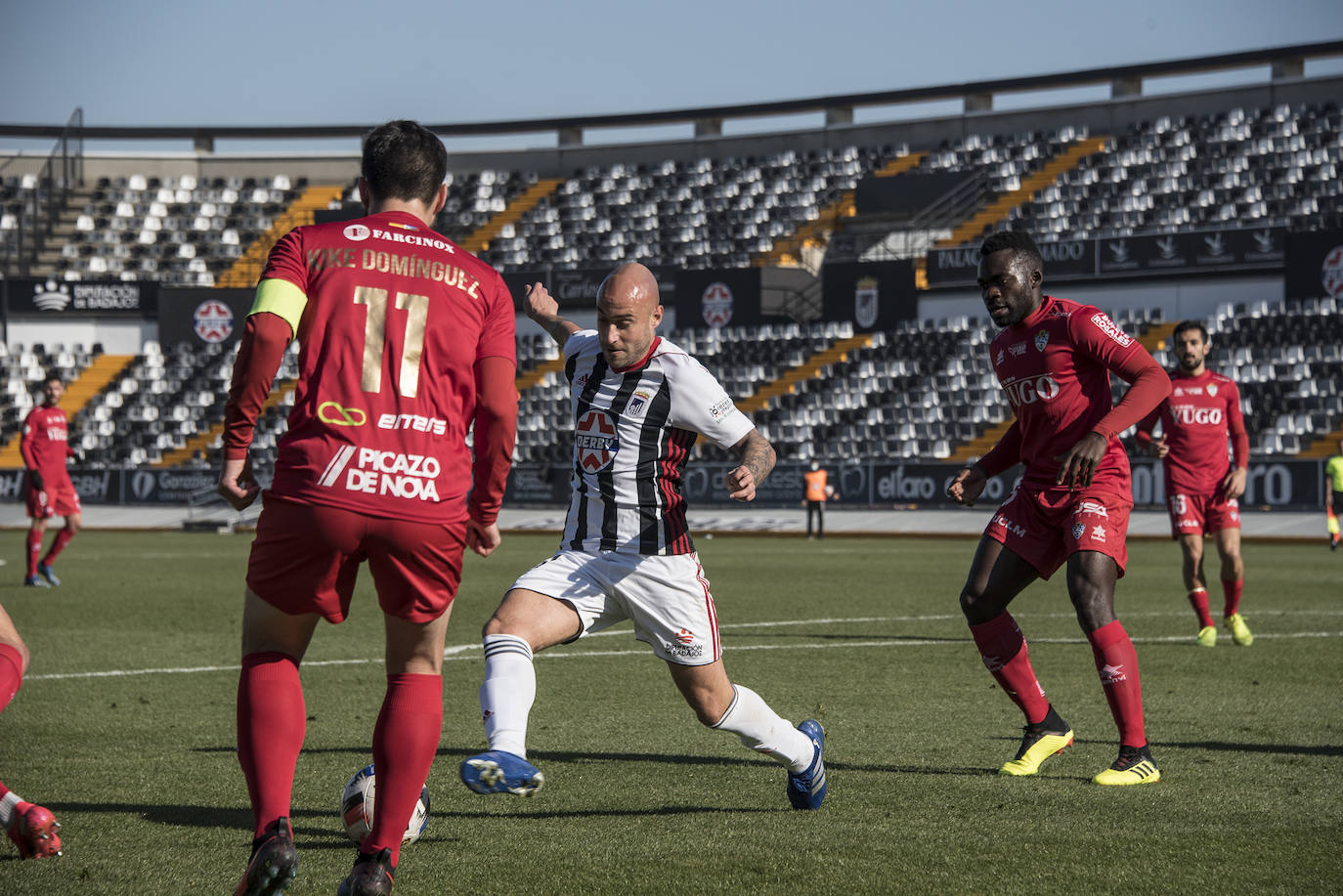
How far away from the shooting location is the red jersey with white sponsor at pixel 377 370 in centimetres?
365

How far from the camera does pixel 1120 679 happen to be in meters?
5.75

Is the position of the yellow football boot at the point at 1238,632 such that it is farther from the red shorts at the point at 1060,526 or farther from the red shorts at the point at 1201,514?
the red shorts at the point at 1060,526

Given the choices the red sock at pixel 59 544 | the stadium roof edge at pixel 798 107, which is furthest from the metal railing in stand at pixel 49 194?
the red sock at pixel 59 544

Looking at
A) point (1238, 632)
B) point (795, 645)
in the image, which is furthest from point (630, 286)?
point (1238, 632)

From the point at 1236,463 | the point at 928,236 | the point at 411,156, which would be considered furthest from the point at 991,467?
the point at 928,236

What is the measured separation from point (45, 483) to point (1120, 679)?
45.4ft

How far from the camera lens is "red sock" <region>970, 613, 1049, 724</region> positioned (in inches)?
236

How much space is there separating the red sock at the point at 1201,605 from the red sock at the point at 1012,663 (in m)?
5.17

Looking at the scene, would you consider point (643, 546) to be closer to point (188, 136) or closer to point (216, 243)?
point (216, 243)

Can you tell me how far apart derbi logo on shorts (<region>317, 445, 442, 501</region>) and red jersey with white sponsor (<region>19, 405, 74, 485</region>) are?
13805 millimetres

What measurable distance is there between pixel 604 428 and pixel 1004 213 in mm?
36422

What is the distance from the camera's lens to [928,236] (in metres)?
39.8

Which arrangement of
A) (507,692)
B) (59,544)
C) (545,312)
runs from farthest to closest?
(59,544) → (545,312) → (507,692)

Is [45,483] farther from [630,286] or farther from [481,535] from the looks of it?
[481,535]
